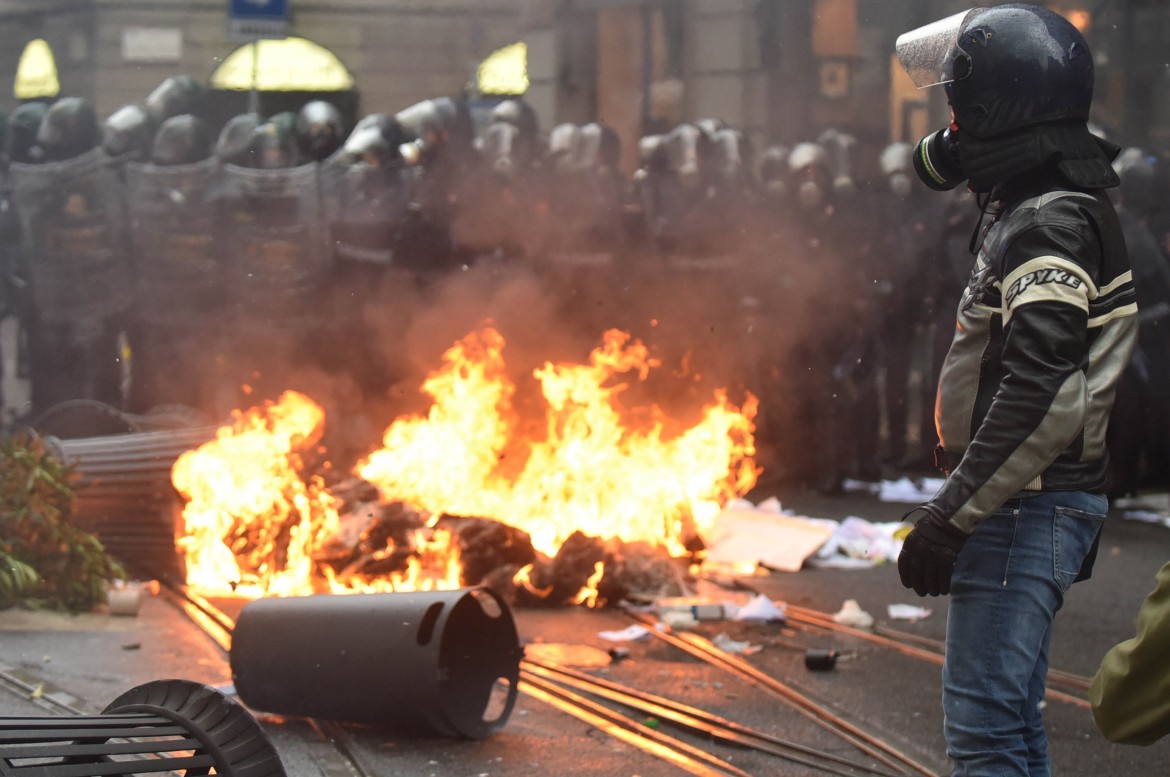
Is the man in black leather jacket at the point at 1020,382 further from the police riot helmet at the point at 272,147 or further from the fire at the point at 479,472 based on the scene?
the police riot helmet at the point at 272,147

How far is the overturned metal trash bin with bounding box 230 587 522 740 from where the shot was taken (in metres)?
4.81

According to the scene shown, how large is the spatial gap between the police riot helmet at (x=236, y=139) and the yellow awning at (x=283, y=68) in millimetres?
206

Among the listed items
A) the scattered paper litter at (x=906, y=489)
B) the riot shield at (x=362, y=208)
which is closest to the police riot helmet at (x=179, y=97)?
the riot shield at (x=362, y=208)

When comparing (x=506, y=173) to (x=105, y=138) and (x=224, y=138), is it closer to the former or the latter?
(x=224, y=138)

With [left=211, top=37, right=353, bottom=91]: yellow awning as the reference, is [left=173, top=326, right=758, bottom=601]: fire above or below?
below

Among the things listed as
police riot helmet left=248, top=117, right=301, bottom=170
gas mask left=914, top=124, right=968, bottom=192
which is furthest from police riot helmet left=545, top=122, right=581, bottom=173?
gas mask left=914, top=124, right=968, bottom=192

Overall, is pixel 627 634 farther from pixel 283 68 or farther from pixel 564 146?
pixel 283 68

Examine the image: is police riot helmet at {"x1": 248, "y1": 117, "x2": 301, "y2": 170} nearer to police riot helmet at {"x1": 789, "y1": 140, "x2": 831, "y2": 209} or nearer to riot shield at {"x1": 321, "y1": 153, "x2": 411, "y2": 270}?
riot shield at {"x1": 321, "y1": 153, "x2": 411, "y2": 270}

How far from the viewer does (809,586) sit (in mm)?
7934

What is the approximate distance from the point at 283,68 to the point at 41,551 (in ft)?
11.8

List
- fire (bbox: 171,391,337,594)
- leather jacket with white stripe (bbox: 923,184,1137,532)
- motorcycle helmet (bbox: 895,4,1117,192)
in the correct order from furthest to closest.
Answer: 1. fire (bbox: 171,391,337,594)
2. motorcycle helmet (bbox: 895,4,1117,192)
3. leather jacket with white stripe (bbox: 923,184,1137,532)

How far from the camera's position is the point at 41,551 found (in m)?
6.95

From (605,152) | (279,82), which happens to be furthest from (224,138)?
(605,152)

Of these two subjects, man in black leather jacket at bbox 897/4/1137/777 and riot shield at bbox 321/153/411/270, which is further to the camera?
riot shield at bbox 321/153/411/270
